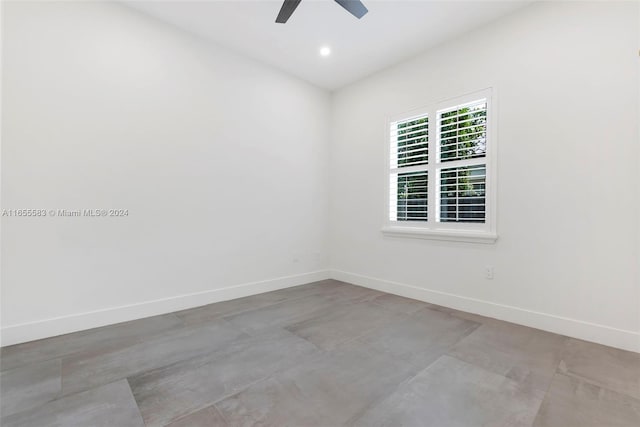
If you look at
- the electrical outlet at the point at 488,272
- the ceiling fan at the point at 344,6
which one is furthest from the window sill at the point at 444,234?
the ceiling fan at the point at 344,6

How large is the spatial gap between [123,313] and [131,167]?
140cm

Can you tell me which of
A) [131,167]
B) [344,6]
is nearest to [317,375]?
[131,167]

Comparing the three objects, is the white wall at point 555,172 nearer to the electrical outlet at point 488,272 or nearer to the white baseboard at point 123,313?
the electrical outlet at point 488,272

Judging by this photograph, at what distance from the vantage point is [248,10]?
2811 millimetres

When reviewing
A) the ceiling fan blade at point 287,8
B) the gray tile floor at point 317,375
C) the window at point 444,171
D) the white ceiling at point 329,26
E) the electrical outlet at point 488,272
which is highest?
the white ceiling at point 329,26

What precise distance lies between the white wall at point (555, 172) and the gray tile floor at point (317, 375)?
34cm

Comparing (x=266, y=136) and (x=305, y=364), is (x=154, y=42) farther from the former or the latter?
(x=305, y=364)

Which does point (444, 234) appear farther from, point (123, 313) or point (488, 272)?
point (123, 313)

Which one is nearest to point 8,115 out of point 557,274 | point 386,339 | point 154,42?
point 154,42

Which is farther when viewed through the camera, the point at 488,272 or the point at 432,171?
the point at 432,171

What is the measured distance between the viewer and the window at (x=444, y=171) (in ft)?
9.75

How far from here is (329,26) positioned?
10.0 feet

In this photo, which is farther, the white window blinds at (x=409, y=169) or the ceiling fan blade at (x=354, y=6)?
the white window blinds at (x=409, y=169)

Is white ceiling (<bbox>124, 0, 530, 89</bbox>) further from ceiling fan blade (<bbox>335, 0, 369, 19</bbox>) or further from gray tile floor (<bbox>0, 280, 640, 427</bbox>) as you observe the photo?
gray tile floor (<bbox>0, 280, 640, 427</bbox>)
